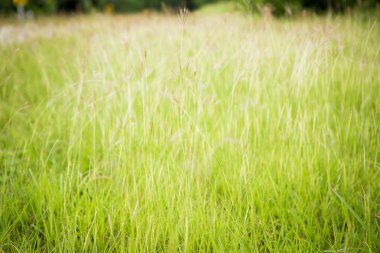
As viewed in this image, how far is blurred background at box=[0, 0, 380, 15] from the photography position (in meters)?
4.60

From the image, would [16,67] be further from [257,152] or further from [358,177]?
[358,177]

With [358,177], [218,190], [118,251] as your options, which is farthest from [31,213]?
[358,177]

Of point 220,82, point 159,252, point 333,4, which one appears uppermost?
point 333,4

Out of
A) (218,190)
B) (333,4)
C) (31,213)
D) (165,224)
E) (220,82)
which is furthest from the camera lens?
(333,4)

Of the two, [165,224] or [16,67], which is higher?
[16,67]

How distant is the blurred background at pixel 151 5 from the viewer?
4.60 meters

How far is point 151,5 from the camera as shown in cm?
2750

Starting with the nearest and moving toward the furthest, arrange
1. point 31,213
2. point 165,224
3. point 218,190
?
1. point 165,224
2. point 31,213
3. point 218,190

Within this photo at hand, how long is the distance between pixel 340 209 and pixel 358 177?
1.05ft

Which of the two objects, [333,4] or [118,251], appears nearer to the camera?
[118,251]

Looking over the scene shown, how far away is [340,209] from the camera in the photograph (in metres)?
1.32

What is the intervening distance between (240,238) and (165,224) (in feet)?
1.15

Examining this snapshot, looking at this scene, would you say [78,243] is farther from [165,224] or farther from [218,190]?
[218,190]

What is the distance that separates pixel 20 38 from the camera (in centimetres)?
579
